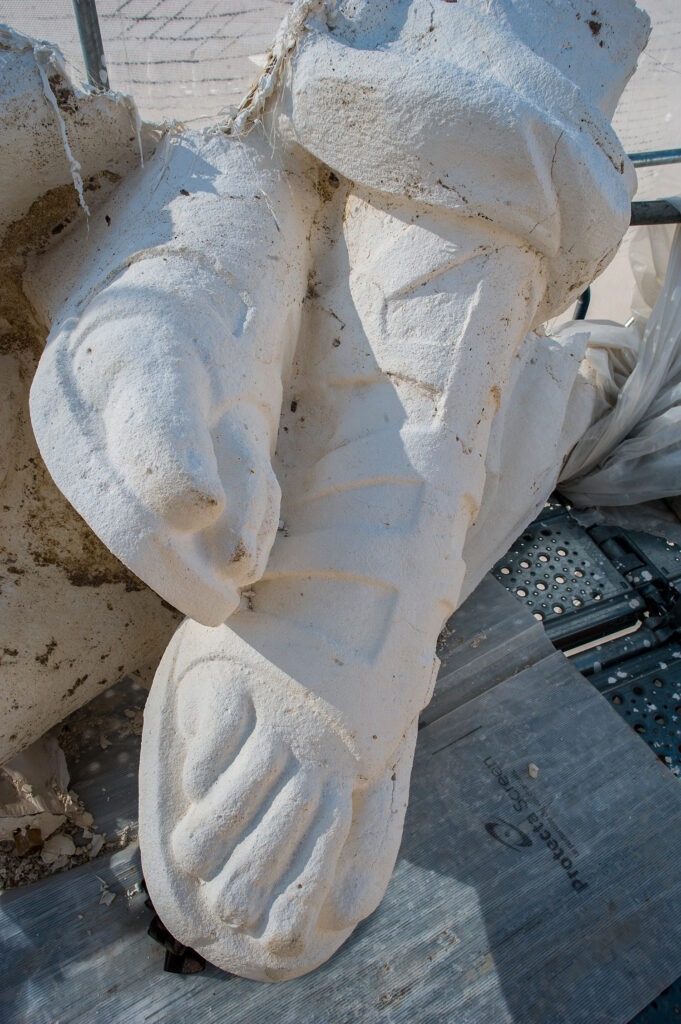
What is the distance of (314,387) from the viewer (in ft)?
2.67

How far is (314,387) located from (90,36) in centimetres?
75

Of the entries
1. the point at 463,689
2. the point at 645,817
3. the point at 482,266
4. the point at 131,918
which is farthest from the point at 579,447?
the point at 131,918

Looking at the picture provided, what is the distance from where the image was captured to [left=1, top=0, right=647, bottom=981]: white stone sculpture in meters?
0.58

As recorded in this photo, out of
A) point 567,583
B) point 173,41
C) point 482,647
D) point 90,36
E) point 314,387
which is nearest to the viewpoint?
point 314,387

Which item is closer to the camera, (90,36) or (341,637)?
(341,637)

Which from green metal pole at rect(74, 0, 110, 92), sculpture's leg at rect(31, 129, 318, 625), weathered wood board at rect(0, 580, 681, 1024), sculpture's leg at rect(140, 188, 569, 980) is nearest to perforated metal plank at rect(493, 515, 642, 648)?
weathered wood board at rect(0, 580, 681, 1024)

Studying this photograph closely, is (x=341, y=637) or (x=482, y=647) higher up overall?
(x=341, y=637)

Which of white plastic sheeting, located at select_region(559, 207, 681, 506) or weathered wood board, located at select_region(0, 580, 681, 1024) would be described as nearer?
weathered wood board, located at select_region(0, 580, 681, 1024)

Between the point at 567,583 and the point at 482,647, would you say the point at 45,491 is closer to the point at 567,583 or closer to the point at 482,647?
the point at 482,647

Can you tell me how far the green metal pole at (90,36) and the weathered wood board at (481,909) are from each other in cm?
110

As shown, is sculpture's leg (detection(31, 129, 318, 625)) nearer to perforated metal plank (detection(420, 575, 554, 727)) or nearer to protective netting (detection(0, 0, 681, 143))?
perforated metal plank (detection(420, 575, 554, 727))

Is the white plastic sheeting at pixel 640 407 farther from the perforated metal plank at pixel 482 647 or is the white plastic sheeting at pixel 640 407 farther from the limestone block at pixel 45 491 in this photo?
the limestone block at pixel 45 491

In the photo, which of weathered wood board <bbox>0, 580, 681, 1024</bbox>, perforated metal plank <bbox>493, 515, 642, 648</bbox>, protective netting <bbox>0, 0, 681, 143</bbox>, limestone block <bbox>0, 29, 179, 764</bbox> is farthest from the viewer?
protective netting <bbox>0, 0, 681, 143</bbox>

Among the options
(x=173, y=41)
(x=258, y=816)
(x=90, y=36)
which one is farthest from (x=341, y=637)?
(x=173, y=41)
